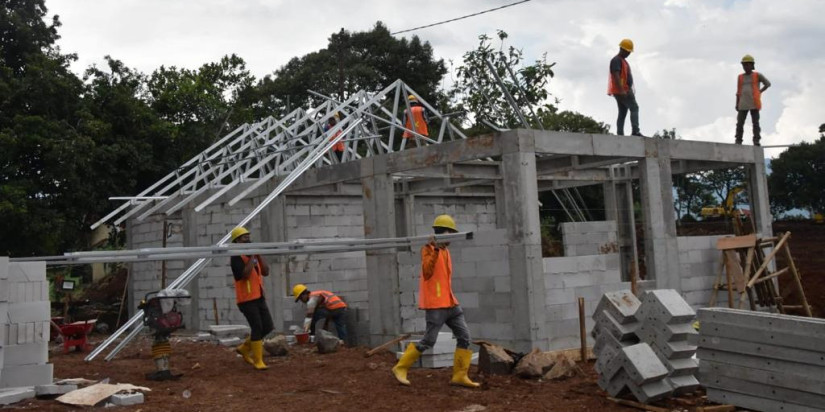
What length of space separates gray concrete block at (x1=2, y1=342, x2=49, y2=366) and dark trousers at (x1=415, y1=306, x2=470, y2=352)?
12.7 ft

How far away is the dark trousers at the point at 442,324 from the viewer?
320 inches

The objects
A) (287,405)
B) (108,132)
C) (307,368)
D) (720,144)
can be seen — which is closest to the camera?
(287,405)

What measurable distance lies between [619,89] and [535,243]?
320cm

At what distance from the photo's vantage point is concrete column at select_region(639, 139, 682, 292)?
11.5m

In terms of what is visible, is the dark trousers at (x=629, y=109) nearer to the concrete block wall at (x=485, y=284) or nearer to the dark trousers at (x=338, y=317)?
the concrete block wall at (x=485, y=284)

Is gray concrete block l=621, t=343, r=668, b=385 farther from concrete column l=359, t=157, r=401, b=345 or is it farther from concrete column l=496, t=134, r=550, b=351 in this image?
concrete column l=359, t=157, r=401, b=345

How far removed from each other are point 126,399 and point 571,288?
566 cm

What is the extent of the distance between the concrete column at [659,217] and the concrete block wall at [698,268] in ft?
0.76

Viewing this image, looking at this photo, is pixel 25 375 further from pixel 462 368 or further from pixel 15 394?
pixel 462 368

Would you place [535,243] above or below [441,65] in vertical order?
below

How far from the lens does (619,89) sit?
11836mm

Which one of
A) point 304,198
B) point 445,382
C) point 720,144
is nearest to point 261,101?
point 304,198

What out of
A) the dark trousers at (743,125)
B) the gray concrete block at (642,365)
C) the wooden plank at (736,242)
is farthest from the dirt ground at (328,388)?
the dark trousers at (743,125)

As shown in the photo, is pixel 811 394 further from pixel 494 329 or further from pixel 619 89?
pixel 619 89
